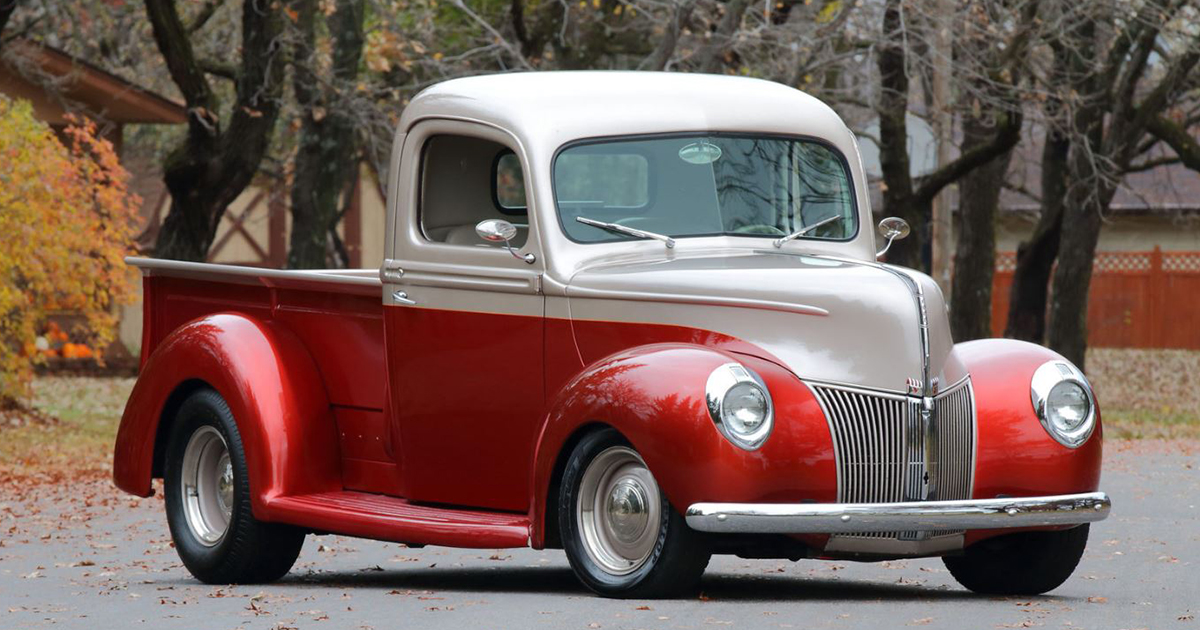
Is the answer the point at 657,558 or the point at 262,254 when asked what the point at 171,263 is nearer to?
the point at 657,558

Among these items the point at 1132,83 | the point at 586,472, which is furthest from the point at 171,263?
the point at 1132,83

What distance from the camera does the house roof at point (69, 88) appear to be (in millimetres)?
26922

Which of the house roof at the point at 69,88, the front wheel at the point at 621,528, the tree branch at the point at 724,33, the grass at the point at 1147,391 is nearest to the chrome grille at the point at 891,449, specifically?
the front wheel at the point at 621,528

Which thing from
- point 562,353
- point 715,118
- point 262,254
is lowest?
point 262,254

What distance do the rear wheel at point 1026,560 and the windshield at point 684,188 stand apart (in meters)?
1.66

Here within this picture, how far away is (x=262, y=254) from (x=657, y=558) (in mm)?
38444

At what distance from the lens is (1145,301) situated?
132ft

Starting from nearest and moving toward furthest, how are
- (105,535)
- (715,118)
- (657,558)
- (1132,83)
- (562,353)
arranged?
(657,558)
(562,353)
(715,118)
(105,535)
(1132,83)

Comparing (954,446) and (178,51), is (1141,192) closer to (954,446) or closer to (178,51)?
(178,51)

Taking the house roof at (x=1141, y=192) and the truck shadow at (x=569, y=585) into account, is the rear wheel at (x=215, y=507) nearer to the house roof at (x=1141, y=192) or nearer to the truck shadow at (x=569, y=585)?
the truck shadow at (x=569, y=585)

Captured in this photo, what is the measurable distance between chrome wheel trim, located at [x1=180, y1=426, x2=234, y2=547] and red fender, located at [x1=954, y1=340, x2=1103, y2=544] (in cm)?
368

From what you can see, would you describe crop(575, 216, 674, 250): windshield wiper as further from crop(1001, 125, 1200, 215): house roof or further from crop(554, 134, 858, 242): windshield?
crop(1001, 125, 1200, 215): house roof

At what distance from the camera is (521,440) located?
28.0ft

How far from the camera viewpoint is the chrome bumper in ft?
24.3
